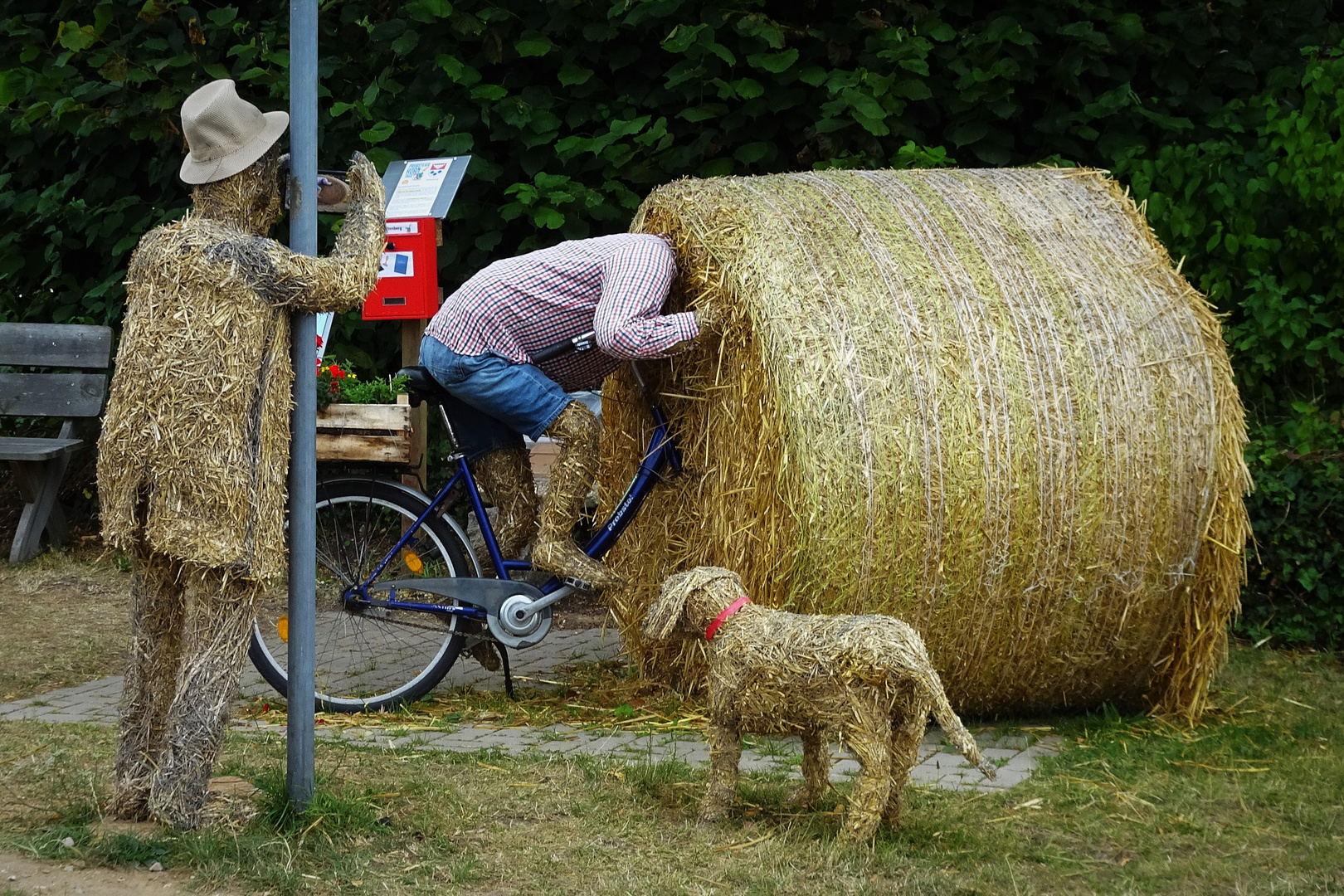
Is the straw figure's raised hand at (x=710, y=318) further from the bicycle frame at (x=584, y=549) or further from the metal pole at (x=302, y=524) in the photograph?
the metal pole at (x=302, y=524)

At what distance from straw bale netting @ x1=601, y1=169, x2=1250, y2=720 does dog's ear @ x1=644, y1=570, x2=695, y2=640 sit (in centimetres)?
58

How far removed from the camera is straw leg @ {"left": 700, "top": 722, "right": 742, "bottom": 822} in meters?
3.54

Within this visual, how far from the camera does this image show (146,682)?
3.55 meters

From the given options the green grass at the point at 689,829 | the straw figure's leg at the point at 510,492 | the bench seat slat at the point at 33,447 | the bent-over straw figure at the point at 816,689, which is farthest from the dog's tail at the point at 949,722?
the bench seat slat at the point at 33,447

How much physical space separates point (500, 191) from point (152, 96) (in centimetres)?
213

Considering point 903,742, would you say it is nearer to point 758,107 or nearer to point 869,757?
point 869,757

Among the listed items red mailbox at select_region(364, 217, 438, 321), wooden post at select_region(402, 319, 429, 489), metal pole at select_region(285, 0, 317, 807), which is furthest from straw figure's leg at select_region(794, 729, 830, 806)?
red mailbox at select_region(364, 217, 438, 321)

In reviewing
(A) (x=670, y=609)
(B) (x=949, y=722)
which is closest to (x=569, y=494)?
(A) (x=670, y=609)

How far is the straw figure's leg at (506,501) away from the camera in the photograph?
16.2ft

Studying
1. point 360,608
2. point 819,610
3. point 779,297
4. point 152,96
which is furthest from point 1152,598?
point 152,96

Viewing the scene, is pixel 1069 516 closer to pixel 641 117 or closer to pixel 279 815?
pixel 279 815

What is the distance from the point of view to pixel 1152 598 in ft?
14.6

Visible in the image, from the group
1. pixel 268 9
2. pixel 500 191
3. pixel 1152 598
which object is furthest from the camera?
pixel 268 9

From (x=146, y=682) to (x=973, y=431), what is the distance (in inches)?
97.4
